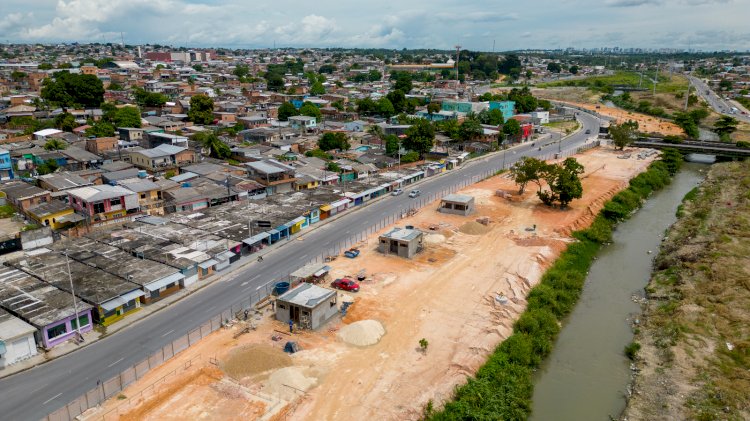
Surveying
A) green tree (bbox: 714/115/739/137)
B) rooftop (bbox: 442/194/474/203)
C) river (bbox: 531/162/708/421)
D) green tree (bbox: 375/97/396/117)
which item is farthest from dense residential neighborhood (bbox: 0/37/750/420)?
green tree (bbox: 714/115/739/137)

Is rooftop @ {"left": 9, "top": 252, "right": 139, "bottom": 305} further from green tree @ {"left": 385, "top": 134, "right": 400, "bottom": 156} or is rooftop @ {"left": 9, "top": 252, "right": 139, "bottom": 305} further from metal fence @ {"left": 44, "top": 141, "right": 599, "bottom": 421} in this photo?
green tree @ {"left": 385, "top": 134, "right": 400, "bottom": 156}

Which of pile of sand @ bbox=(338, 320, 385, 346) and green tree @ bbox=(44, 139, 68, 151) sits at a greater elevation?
green tree @ bbox=(44, 139, 68, 151)

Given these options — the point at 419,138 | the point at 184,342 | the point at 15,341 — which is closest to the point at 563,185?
the point at 419,138

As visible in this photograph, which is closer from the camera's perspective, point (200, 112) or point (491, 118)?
point (200, 112)

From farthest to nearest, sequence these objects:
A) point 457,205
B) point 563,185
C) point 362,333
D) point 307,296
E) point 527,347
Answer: point 563,185 → point 457,205 → point 307,296 → point 362,333 → point 527,347

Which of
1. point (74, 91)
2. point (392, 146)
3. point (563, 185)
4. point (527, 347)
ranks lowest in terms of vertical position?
point (527, 347)

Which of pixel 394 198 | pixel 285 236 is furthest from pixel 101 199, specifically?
pixel 394 198

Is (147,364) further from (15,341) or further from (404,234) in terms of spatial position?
(404,234)
